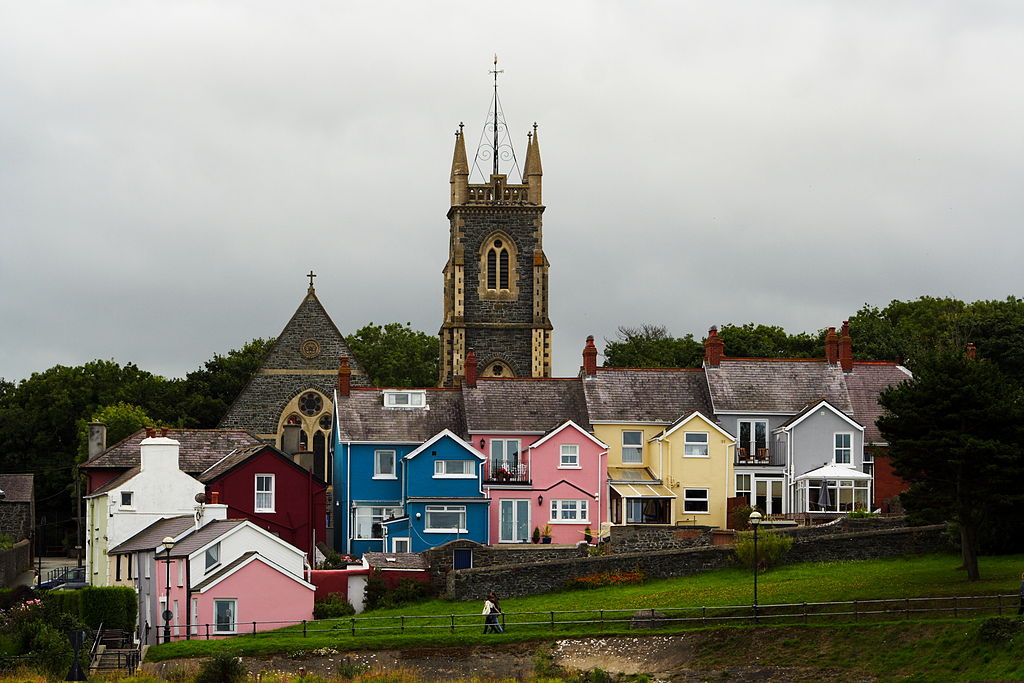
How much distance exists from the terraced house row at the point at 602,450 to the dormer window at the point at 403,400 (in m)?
0.06

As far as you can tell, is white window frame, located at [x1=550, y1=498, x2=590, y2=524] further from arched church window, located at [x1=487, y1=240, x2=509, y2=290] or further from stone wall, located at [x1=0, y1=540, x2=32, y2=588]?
arched church window, located at [x1=487, y1=240, x2=509, y2=290]

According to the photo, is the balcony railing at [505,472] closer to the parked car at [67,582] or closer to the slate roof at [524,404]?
the slate roof at [524,404]

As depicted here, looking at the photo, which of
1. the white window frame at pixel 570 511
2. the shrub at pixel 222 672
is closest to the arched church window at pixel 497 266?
the white window frame at pixel 570 511

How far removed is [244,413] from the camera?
297 ft

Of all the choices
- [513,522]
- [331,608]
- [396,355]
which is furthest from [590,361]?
[396,355]

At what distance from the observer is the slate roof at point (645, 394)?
247ft

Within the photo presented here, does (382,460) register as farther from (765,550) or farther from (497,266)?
(497,266)

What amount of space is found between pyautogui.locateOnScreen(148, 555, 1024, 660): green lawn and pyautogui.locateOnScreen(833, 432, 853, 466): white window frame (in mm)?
14524

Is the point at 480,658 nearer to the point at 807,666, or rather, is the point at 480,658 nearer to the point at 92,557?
the point at 807,666

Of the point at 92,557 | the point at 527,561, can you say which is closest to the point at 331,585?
the point at 527,561

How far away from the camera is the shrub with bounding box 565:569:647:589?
59.4m

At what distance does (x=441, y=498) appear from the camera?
70.6m

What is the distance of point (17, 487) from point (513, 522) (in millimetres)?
32705

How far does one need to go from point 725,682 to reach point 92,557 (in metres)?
29.1
